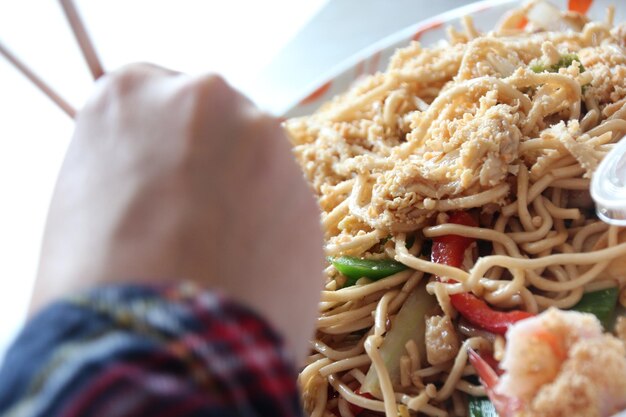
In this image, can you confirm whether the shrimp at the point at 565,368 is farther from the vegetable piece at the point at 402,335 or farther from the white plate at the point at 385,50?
the white plate at the point at 385,50

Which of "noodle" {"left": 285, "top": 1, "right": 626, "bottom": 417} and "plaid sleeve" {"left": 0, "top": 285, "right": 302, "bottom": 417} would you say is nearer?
"plaid sleeve" {"left": 0, "top": 285, "right": 302, "bottom": 417}

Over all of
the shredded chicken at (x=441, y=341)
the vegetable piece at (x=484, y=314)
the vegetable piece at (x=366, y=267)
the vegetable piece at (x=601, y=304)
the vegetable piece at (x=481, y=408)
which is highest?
the vegetable piece at (x=366, y=267)

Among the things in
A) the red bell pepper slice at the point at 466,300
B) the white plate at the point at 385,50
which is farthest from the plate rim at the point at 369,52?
the red bell pepper slice at the point at 466,300

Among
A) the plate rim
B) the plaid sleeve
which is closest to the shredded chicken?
the plaid sleeve

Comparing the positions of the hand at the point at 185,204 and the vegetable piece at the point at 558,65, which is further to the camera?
the vegetable piece at the point at 558,65

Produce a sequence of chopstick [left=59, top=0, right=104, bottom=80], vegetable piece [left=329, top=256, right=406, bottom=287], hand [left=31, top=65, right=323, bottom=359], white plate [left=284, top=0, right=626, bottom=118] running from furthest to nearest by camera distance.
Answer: white plate [left=284, top=0, right=626, bottom=118]
vegetable piece [left=329, top=256, right=406, bottom=287]
chopstick [left=59, top=0, right=104, bottom=80]
hand [left=31, top=65, right=323, bottom=359]

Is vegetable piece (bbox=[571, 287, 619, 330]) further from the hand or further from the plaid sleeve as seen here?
the plaid sleeve

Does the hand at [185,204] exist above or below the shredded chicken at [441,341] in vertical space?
above
